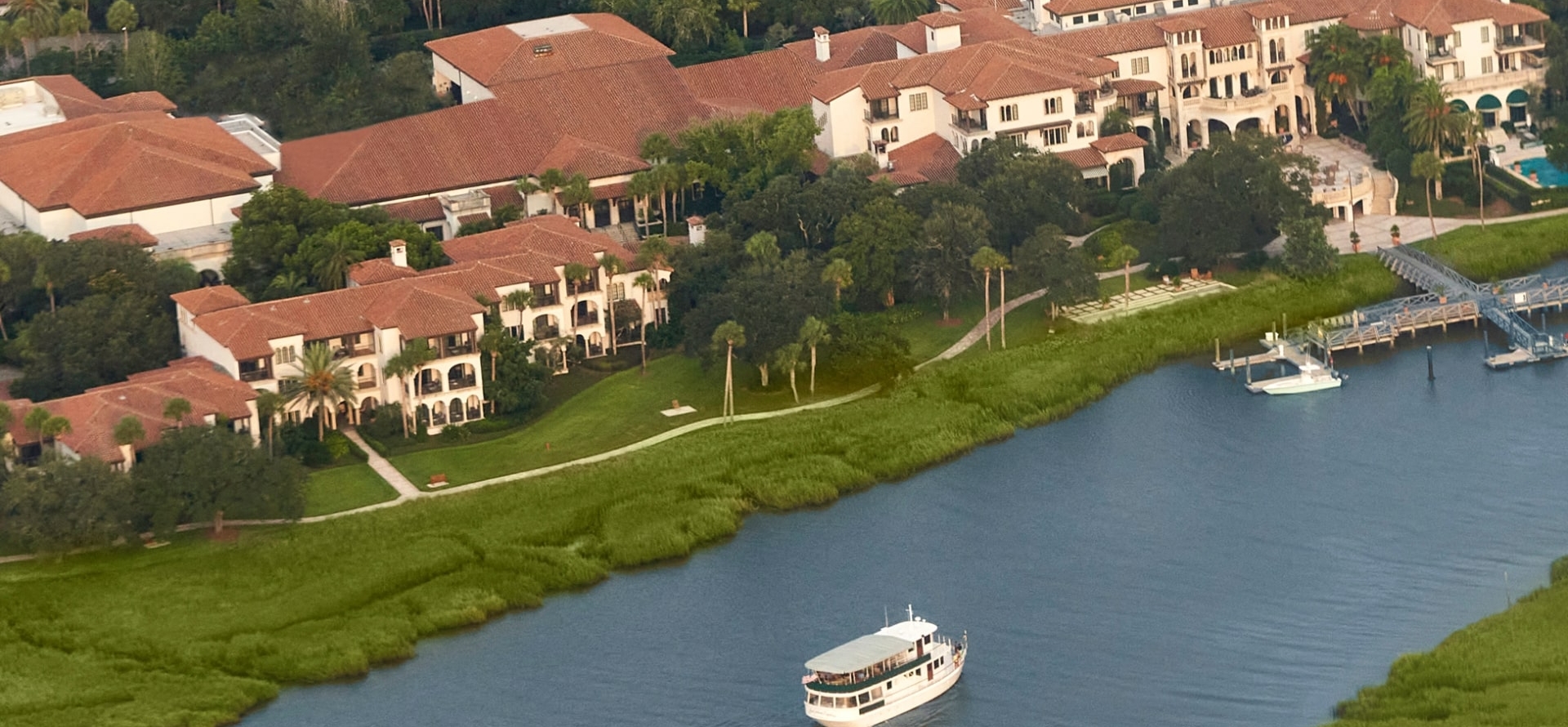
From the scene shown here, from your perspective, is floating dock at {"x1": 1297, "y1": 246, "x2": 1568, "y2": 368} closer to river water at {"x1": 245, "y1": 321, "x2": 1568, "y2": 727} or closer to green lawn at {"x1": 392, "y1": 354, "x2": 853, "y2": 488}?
river water at {"x1": 245, "y1": 321, "x2": 1568, "y2": 727}

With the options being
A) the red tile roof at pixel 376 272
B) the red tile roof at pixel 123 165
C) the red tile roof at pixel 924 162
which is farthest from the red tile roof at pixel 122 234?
the red tile roof at pixel 924 162

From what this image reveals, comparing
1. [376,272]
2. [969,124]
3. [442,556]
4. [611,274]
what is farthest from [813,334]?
[969,124]

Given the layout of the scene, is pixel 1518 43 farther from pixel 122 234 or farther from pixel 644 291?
pixel 122 234

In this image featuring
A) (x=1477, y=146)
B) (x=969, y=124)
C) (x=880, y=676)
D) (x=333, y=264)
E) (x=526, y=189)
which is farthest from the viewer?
(x=969, y=124)

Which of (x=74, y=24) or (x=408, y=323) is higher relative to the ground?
(x=74, y=24)

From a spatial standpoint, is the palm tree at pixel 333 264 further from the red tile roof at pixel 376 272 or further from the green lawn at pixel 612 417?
the green lawn at pixel 612 417

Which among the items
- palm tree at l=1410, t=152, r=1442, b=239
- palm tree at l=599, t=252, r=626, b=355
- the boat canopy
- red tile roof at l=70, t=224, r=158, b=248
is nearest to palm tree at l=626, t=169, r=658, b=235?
palm tree at l=599, t=252, r=626, b=355

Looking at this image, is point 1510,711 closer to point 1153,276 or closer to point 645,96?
point 1153,276

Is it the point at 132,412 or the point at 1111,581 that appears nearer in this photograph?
the point at 1111,581
